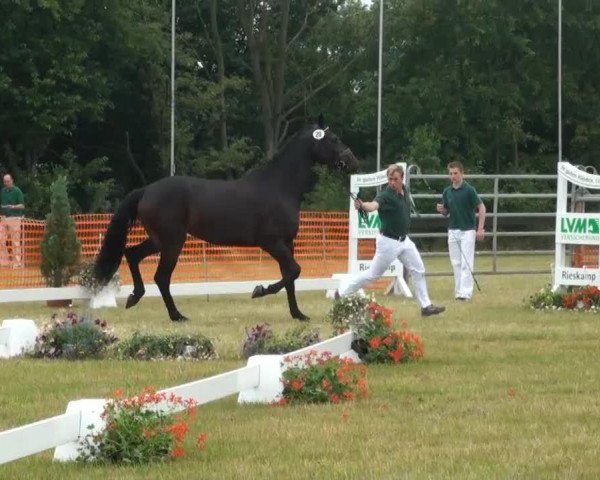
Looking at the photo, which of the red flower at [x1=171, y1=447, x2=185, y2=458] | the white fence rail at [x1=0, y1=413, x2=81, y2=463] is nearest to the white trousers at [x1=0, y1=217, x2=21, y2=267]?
the red flower at [x1=171, y1=447, x2=185, y2=458]

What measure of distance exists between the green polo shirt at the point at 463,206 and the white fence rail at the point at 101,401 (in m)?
8.24

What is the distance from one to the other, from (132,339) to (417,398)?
341 cm

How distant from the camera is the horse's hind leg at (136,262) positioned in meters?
18.1

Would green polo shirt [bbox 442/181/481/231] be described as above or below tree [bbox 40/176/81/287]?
above

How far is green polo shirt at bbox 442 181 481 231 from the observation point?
20.3m

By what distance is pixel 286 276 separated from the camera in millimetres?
17297

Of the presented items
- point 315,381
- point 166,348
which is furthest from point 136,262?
point 315,381

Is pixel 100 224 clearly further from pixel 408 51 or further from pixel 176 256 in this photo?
pixel 408 51

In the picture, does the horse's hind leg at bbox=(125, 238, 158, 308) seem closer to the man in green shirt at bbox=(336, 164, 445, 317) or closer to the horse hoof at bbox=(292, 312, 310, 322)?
the horse hoof at bbox=(292, 312, 310, 322)

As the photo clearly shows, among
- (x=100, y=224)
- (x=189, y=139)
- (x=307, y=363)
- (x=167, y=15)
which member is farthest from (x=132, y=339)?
(x=167, y=15)

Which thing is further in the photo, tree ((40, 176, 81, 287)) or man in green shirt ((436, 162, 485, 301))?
tree ((40, 176, 81, 287))

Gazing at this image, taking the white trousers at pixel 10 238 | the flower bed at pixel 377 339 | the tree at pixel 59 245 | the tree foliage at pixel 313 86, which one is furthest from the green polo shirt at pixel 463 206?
the tree foliage at pixel 313 86

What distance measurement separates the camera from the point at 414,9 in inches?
1975

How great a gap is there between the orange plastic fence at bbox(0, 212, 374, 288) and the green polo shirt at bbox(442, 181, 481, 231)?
13.9 feet
